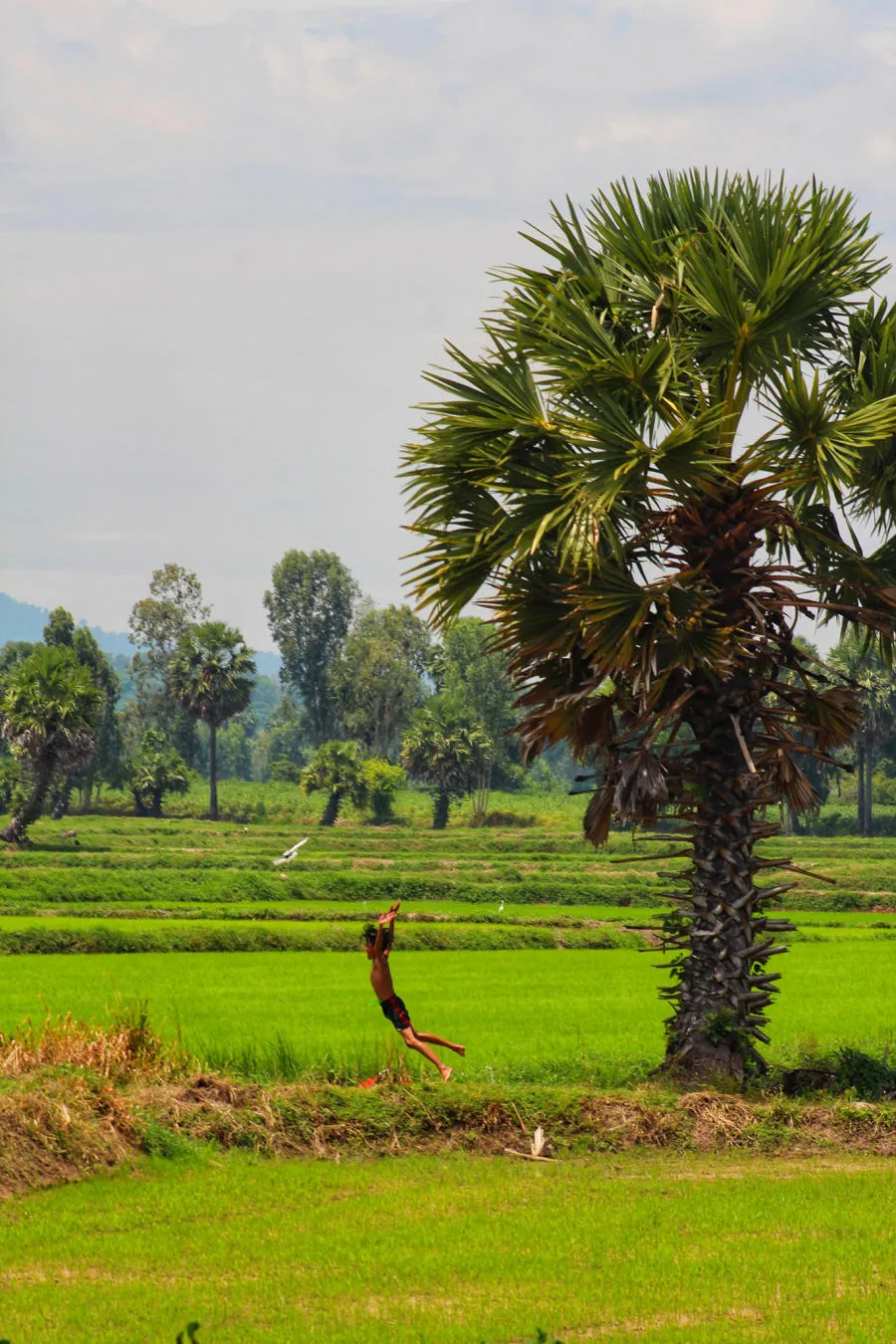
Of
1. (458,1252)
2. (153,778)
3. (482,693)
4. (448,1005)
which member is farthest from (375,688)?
(458,1252)

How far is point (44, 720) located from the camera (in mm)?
57219

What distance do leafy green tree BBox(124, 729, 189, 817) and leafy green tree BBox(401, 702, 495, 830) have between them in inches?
480

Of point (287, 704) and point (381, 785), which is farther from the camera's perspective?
point (287, 704)

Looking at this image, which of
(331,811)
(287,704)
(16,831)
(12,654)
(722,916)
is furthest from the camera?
(287,704)

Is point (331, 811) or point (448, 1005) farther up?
point (331, 811)

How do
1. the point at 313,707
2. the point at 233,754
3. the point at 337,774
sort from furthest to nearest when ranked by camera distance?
the point at 233,754
the point at 313,707
the point at 337,774

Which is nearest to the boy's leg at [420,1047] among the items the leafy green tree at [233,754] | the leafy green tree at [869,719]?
the leafy green tree at [869,719]

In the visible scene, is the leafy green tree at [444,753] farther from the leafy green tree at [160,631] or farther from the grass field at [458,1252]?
the grass field at [458,1252]

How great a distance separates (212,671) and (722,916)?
72984mm

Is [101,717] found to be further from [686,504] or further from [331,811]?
[686,504]

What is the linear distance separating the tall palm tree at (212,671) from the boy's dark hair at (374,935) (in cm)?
7207

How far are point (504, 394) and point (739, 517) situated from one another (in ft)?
7.77

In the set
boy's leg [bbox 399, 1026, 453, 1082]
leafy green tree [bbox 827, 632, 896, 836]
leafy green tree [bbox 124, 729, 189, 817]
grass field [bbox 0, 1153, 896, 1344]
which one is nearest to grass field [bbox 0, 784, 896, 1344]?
grass field [bbox 0, 1153, 896, 1344]

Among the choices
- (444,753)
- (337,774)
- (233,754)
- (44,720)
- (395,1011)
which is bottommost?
(395,1011)
